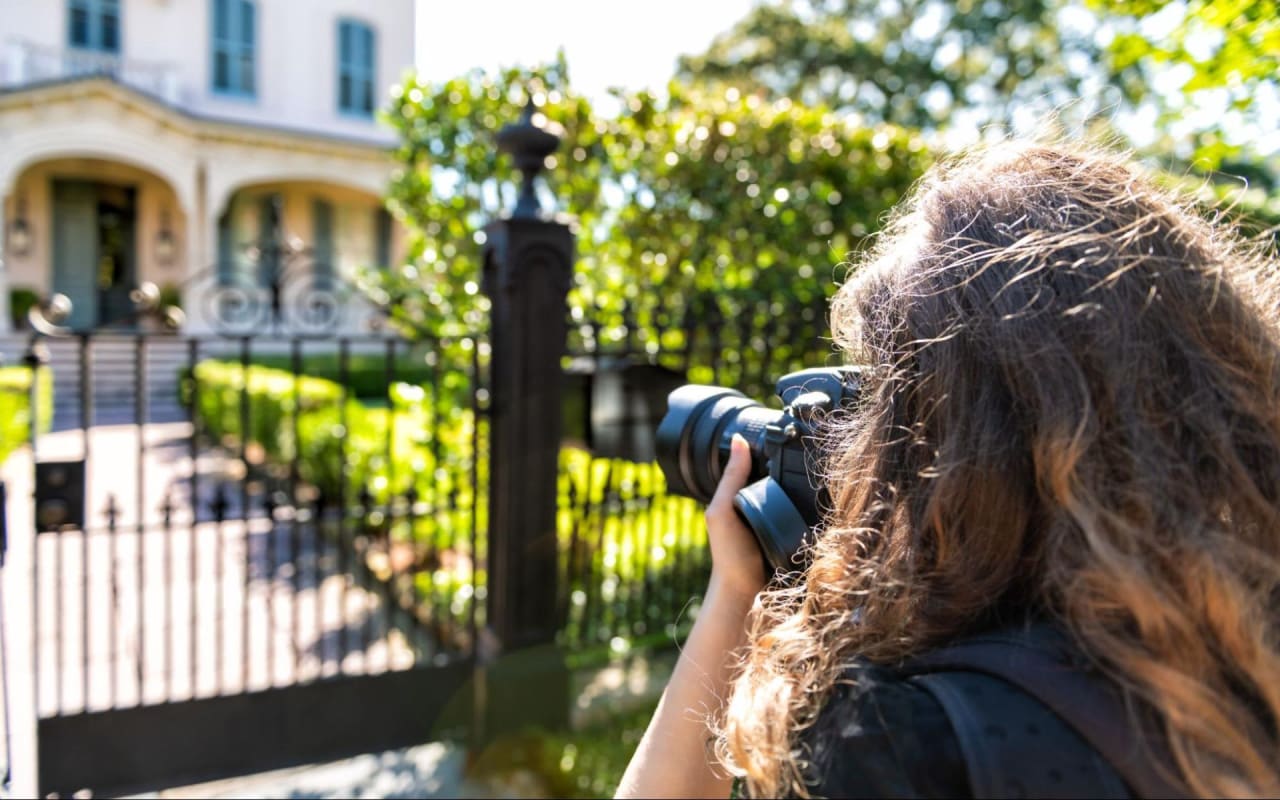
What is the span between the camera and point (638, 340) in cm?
401

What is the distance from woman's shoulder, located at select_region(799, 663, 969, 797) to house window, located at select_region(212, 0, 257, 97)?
63.5 feet

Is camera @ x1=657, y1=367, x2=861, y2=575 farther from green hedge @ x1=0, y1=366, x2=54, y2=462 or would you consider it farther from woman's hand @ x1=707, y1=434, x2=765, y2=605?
green hedge @ x1=0, y1=366, x2=54, y2=462

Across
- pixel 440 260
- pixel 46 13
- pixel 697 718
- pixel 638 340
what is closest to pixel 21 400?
pixel 440 260

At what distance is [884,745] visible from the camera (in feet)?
2.57

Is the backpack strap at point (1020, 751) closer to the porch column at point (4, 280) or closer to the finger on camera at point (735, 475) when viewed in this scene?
the finger on camera at point (735, 475)

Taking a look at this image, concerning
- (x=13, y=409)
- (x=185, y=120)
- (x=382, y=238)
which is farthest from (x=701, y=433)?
(x=382, y=238)

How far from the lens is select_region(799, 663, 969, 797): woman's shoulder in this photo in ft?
2.51

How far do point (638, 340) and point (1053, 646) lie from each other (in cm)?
326

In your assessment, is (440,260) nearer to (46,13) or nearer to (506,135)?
(506,135)


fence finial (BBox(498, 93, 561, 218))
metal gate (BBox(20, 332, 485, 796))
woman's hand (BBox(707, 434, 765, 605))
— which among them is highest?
fence finial (BBox(498, 93, 561, 218))

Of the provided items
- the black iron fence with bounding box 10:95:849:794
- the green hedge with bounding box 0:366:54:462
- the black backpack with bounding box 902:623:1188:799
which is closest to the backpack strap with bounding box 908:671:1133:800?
the black backpack with bounding box 902:623:1188:799

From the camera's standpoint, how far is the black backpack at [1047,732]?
0.74 metres

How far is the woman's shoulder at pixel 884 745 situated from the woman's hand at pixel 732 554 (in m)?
0.33

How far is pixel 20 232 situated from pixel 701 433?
18046mm
